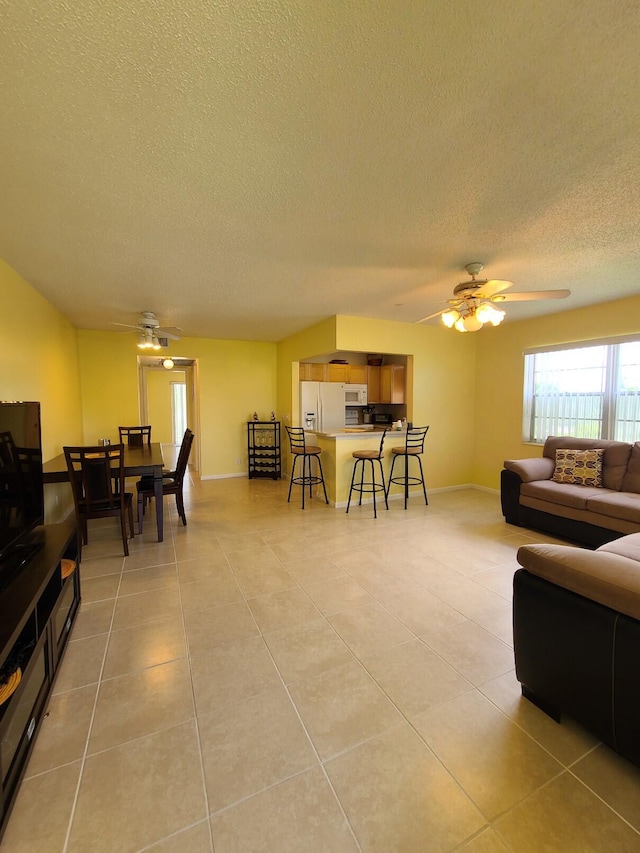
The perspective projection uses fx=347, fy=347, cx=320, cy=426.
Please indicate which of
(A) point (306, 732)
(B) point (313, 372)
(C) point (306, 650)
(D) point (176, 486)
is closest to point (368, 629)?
(C) point (306, 650)

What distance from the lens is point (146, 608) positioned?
7.75 feet

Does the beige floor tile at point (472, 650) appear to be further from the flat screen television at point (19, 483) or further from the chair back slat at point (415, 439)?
the chair back slat at point (415, 439)

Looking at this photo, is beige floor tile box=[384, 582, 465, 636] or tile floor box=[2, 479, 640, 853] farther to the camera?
beige floor tile box=[384, 582, 465, 636]

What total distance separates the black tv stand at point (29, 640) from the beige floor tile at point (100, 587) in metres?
0.29

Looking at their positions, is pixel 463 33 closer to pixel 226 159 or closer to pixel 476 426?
pixel 226 159

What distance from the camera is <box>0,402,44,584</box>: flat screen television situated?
171 centimetres

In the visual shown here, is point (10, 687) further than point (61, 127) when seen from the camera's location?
No

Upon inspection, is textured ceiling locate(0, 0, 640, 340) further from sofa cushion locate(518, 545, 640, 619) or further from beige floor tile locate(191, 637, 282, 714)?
beige floor tile locate(191, 637, 282, 714)

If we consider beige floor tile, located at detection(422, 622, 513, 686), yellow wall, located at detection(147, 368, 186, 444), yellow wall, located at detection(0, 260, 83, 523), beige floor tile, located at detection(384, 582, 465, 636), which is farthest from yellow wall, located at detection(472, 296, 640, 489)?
yellow wall, located at detection(147, 368, 186, 444)

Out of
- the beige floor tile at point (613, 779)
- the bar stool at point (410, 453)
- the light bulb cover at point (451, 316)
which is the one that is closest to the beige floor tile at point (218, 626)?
the beige floor tile at point (613, 779)

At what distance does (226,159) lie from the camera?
1.55 meters

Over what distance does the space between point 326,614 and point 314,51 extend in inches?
106

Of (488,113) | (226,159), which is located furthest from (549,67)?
(226,159)

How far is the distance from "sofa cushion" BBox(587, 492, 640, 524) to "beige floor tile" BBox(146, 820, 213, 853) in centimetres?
352
